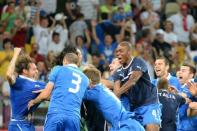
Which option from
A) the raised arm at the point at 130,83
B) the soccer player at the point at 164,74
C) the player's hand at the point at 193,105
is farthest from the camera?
the soccer player at the point at 164,74

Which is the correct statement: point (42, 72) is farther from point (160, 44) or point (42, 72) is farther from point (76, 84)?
point (76, 84)

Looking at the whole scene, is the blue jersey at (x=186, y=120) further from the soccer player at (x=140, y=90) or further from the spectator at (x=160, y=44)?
the spectator at (x=160, y=44)

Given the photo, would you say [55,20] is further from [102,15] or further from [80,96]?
[80,96]

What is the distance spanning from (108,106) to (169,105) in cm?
221

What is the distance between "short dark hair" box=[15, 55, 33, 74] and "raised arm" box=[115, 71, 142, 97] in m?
1.52

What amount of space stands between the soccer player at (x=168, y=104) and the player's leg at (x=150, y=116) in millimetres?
445

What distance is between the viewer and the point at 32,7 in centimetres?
2023

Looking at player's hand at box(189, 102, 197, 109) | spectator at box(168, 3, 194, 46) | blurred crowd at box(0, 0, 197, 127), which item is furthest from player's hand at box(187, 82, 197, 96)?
spectator at box(168, 3, 194, 46)

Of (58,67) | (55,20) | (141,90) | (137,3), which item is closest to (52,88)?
(58,67)

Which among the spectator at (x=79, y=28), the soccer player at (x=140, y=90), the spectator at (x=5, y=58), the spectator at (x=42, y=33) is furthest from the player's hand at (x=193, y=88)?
the spectator at (x=79, y=28)

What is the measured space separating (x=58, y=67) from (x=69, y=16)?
1049cm

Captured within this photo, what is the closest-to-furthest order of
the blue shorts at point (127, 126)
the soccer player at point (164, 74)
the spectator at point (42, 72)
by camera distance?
the blue shorts at point (127, 126), the soccer player at point (164, 74), the spectator at point (42, 72)

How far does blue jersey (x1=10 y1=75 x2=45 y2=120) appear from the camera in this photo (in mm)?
10617

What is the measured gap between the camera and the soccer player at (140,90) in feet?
36.8
